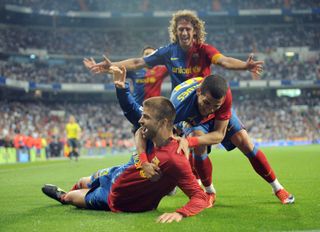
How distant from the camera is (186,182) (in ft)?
16.8

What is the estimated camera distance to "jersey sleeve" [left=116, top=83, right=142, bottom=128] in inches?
215

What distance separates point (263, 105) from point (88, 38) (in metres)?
21.1

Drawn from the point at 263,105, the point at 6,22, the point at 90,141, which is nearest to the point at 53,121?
the point at 90,141

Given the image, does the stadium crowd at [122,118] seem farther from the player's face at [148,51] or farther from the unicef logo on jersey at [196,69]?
the unicef logo on jersey at [196,69]

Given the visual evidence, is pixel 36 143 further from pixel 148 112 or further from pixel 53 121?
pixel 148 112

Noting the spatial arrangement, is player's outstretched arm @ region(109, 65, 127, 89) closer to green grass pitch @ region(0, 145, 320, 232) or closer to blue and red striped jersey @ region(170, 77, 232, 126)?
blue and red striped jersey @ region(170, 77, 232, 126)

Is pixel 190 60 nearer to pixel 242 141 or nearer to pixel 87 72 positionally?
pixel 242 141

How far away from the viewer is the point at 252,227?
4.61 meters

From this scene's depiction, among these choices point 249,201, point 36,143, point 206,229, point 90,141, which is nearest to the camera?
point 206,229

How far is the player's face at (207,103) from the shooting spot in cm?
556

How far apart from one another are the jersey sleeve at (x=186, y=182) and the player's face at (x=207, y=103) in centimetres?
80

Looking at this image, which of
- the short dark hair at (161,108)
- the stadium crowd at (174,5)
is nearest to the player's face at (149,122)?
the short dark hair at (161,108)

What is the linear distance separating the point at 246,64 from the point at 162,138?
82.9 inches

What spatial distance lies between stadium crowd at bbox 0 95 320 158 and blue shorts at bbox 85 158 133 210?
34.5 meters
